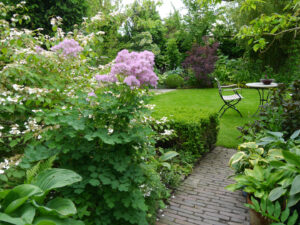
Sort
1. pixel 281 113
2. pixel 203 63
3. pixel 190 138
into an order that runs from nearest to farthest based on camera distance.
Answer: pixel 281 113, pixel 190 138, pixel 203 63

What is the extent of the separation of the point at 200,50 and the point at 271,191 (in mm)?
11124

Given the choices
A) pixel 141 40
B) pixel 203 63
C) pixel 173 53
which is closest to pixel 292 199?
pixel 141 40

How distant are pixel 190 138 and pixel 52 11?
3.68m

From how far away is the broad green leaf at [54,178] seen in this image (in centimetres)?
165

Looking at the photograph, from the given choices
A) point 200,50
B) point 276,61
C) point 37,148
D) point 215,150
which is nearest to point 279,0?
point 276,61

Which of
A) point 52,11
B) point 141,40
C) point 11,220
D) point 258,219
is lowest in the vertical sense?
point 258,219

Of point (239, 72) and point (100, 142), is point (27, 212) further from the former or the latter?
point (239, 72)

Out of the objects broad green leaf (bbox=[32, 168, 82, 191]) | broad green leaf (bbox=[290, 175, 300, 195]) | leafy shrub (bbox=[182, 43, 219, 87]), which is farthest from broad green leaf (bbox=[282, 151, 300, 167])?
leafy shrub (bbox=[182, 43, 219, 87])

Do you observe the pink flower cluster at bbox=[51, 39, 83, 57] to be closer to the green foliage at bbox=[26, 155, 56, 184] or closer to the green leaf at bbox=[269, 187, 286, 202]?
the green foliage at bbox=[26, 155, 56, 184]

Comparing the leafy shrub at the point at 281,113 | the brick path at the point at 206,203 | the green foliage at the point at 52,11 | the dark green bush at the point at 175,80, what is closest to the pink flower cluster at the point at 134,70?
the brick path at the point at 206,203

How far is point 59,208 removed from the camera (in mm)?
1602

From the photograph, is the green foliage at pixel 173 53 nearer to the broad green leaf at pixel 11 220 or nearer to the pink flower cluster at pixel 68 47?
the pink flower cluster at pixel 68 47

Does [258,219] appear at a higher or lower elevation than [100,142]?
lower

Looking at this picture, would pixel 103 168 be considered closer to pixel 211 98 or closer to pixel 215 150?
pixel 215 150
